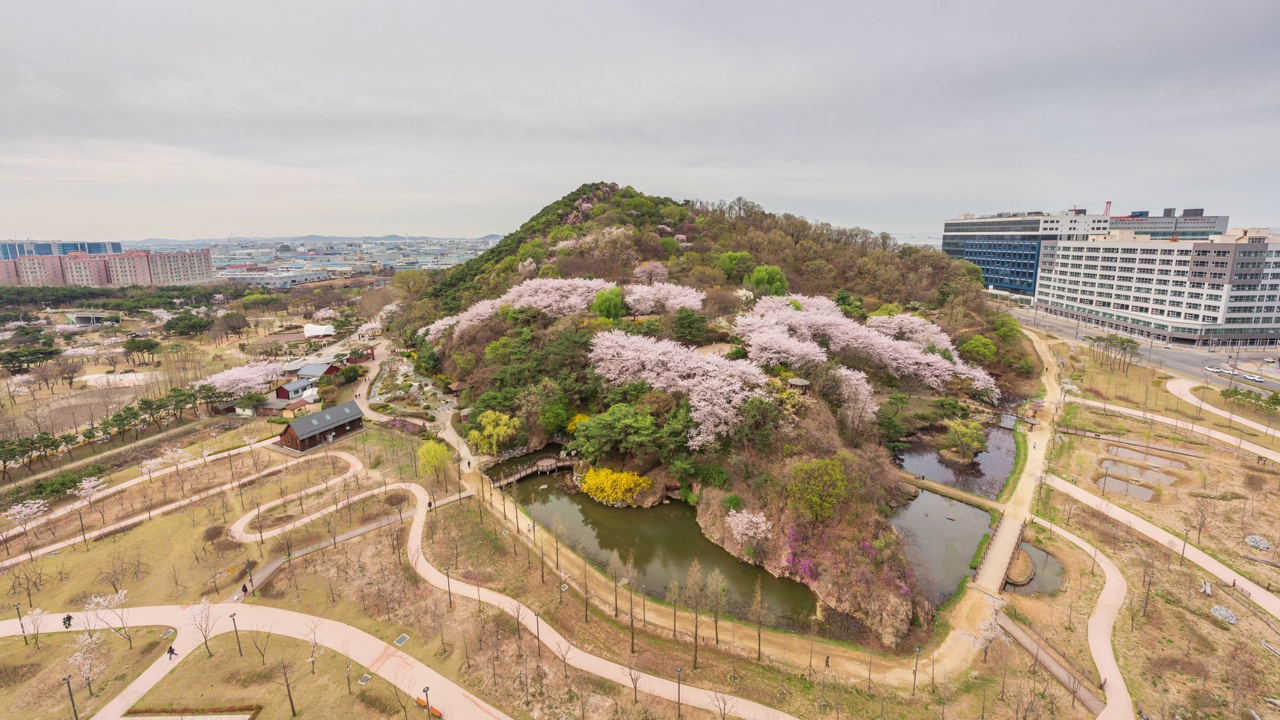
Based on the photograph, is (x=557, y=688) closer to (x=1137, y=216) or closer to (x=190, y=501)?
(x=190, y=501)

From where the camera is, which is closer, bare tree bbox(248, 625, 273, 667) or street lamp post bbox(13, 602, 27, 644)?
bare tree bbox(248, 625, 273, 667)

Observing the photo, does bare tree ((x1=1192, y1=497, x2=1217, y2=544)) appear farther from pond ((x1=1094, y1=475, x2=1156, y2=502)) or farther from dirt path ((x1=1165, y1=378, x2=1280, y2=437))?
dirt path ((x1=1165, y1=378, x2=1280, y2=437))

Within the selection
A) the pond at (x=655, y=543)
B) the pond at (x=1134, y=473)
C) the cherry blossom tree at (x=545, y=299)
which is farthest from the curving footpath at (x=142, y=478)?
the pond at (x=1134, y=473)

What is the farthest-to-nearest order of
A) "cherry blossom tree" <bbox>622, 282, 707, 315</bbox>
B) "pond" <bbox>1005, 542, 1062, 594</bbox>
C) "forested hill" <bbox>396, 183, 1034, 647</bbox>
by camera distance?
1. "cherry blossom tree" <bbox>622, 282, 707, 315</bbox>
2. "forested hill" <bbox>396, 183, 1034, 647</bbox>
3. "pond" <bbox>1005, 542, 1062, 594</bbox>

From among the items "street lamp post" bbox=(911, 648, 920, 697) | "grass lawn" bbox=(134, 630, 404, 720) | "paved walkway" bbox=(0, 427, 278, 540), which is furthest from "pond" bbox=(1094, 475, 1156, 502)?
"paved walkway" bbox=(0, 427, 278, 540)

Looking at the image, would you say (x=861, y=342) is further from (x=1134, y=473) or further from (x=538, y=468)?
(x=538, y=468)

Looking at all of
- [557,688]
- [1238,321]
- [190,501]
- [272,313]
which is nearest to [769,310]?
[557,688]
